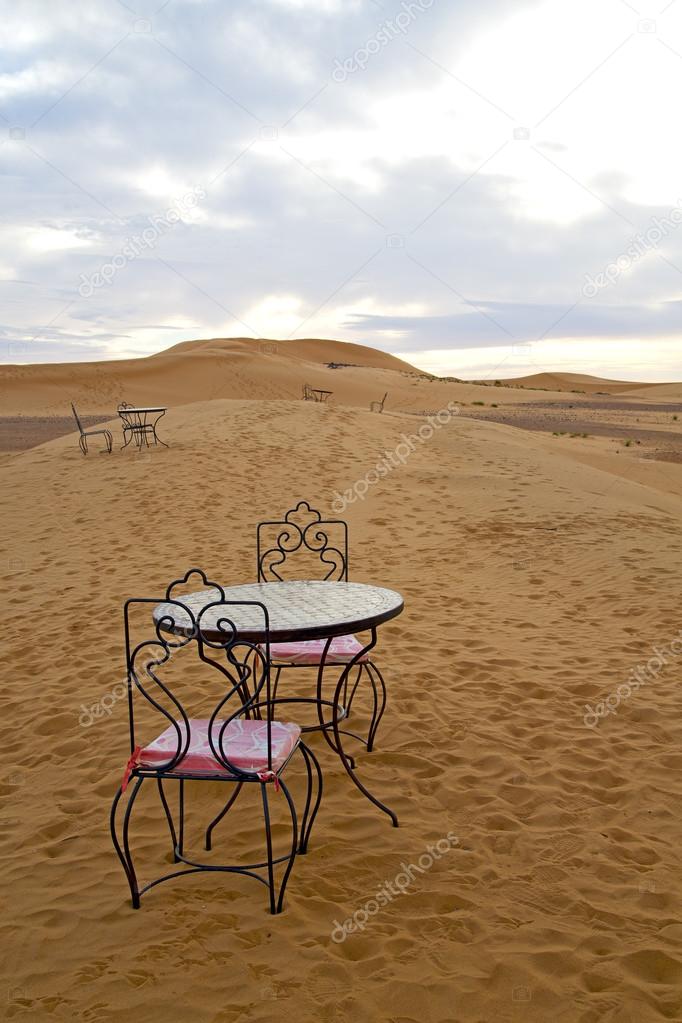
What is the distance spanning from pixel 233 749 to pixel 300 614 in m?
0.72

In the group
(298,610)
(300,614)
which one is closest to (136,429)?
(298,610)

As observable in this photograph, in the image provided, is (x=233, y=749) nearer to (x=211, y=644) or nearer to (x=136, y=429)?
(x=211, y=644)

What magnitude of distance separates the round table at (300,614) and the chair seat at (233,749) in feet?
1.17

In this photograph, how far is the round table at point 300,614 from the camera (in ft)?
10.6

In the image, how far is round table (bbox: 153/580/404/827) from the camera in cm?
323

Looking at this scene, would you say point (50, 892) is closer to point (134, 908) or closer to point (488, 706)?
point (134, 908)

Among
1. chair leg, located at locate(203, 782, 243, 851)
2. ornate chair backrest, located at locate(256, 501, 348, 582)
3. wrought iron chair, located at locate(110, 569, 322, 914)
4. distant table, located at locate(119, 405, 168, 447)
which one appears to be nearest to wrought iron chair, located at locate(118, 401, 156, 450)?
distant table, located at locate(119, 405, 168, 447)

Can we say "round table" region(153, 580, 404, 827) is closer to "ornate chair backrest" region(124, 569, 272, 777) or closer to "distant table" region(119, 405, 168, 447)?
"ornate chair backrest" region(124, 569, 272, 777)

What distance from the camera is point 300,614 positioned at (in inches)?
141

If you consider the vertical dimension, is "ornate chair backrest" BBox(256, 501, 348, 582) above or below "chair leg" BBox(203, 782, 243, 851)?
above

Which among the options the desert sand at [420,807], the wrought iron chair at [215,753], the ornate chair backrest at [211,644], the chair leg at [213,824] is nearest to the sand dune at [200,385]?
the desert sand at [420,807]

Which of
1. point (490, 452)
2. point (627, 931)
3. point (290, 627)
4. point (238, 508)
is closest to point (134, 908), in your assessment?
point (290, 627)

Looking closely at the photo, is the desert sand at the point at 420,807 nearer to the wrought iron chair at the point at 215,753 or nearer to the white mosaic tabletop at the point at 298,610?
the wrought iron chair at the point at 215,753

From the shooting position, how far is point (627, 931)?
9.33ft
